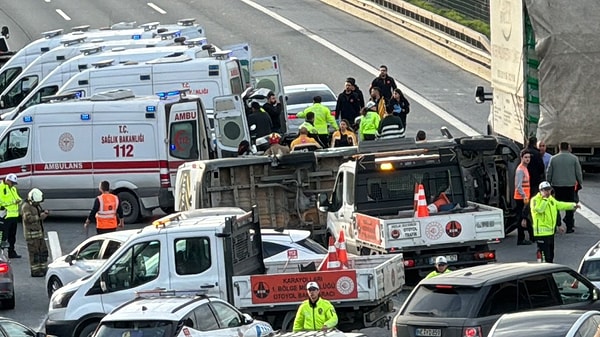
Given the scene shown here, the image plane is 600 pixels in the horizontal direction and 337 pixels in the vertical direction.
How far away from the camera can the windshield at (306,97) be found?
128 ft

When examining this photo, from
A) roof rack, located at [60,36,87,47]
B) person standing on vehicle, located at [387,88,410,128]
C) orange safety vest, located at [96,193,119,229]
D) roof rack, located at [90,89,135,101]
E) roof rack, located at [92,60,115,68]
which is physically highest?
roof rack, located at [60,36,87,47]

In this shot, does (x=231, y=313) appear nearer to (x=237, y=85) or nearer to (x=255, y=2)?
(x=237, y=85)

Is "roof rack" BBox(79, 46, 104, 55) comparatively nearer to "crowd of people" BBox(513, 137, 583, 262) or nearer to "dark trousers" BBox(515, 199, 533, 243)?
"crowd of people" BBox(513, 137, 583, 262)

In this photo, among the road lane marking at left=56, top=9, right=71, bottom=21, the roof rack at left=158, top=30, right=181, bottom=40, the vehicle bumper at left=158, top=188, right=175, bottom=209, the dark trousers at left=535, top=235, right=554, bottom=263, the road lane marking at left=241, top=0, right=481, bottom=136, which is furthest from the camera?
the road lane marking at left=56, top=9, right=71, bottom=21

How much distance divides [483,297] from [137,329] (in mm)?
3691

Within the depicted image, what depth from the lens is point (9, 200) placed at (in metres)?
28.6

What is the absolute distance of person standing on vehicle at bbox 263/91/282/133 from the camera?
113 feet

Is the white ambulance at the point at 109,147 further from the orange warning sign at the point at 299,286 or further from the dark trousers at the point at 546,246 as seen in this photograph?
the orange warning sign at the point at 299,286

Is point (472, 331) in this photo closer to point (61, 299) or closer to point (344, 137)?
point (61, 299)

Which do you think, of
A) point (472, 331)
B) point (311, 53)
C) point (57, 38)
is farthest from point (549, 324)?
point (311, 53)

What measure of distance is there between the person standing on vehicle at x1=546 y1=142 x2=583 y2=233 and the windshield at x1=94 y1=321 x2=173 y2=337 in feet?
37.3

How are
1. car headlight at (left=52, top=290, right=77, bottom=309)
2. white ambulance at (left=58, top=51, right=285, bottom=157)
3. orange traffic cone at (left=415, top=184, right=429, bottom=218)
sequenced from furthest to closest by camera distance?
white ambulance at (left=58, top=51, right=285, bottom=157) < orange traffic cone at (left=415, top=184, right=429, bottom=218) < car headlight at (left=52, top=290, right=77, bottom=309)

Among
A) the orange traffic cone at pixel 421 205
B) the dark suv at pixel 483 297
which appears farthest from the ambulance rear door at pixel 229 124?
the dark suv at pixel 483 297

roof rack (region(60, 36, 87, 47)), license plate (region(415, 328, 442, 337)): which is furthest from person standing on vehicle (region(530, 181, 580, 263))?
roof rack (region(60, 36, 87, 47))
